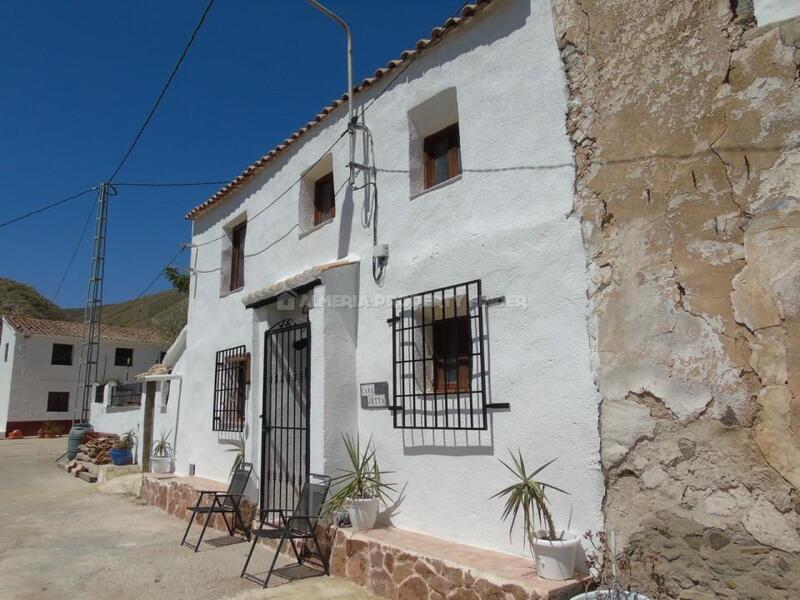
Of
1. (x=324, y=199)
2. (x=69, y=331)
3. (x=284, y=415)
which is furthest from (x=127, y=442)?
(x=69, y=331)

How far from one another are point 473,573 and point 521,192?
3054mm

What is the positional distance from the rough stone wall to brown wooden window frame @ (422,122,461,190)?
1.76m

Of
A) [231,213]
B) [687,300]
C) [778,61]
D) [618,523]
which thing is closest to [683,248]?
[687,300]

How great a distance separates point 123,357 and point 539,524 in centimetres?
2990

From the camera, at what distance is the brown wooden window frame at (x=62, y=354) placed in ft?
94.1

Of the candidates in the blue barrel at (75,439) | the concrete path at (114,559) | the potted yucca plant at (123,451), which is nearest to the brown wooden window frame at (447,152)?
the concrete path at (114,559)

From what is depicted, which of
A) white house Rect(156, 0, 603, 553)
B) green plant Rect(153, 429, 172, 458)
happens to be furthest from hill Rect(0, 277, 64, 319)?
white house Rect(156, 0, 603, 553)

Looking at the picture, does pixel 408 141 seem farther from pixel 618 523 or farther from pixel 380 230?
pixel 618 523

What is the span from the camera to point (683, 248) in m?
3.82

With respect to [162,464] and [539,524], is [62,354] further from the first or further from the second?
[539,524]

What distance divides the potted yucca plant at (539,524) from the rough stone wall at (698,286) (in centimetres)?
40

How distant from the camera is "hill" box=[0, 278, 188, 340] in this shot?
97.3 ft

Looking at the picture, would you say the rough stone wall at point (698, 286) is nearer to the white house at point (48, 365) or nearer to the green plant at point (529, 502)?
the green plant at point (529, 502)

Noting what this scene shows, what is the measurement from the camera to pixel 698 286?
372cm
